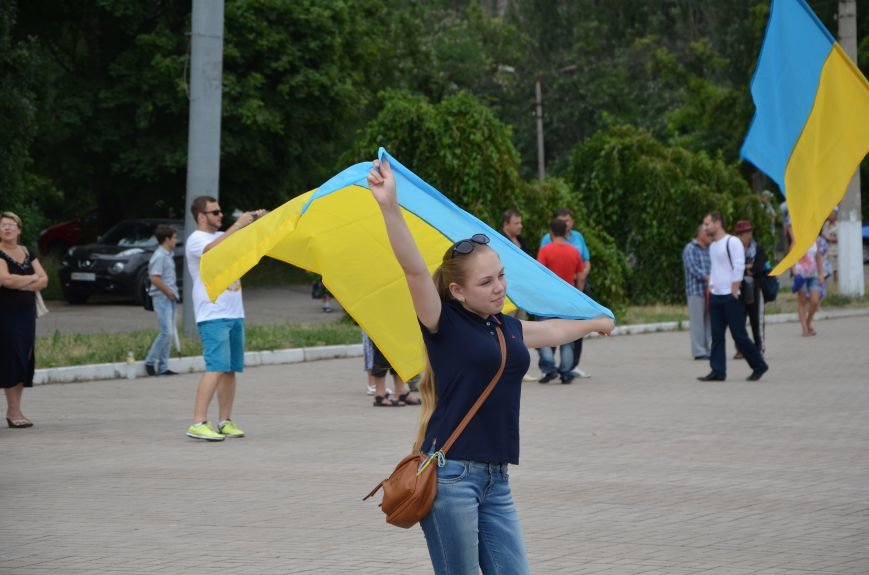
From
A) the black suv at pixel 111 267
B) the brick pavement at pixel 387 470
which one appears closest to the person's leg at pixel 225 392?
the brick pavement at pixel 387 470

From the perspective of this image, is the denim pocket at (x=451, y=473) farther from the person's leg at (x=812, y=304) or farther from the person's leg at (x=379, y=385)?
the person's leg at (x=812, y=304)

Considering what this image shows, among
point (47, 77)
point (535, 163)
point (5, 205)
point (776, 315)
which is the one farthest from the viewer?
point (535, 163)

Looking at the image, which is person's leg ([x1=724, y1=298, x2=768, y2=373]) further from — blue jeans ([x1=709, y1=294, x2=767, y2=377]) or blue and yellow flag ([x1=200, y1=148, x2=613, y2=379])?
blue and yellow flag ([x1=200, y1=148, x2=613, y2=379])

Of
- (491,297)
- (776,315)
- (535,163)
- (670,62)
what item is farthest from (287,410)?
(535,163)

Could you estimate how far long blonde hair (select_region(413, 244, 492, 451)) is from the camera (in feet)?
16.2

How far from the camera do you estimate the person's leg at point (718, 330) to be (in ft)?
52.7

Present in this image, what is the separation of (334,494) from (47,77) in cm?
2481

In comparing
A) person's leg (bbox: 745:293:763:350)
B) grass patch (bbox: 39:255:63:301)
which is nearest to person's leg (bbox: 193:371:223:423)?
person's leg (bbox: 745:293:763:350)

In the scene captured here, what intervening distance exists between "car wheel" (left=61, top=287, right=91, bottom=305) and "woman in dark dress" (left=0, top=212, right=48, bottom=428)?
17.3 m

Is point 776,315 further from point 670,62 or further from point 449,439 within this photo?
point 670,62

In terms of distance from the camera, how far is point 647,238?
29.8 meters

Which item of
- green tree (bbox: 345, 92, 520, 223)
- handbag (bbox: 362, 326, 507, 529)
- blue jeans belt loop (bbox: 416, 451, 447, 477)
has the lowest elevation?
handbag (bbox: 362, 326, 507, 529)

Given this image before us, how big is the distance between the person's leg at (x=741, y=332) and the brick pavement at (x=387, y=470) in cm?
41

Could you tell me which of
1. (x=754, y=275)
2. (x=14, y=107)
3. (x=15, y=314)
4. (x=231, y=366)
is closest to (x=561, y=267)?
(x=754, y=275)
